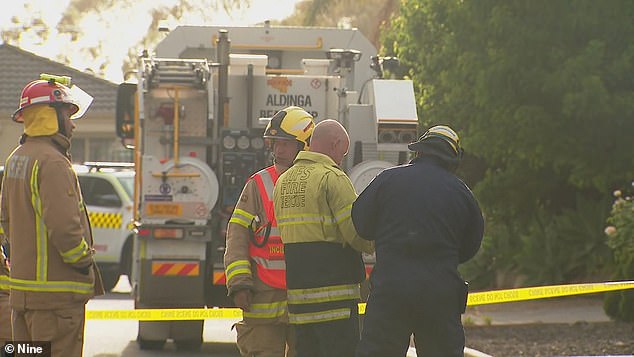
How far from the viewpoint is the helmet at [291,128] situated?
311 inches

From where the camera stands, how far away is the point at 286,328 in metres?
7.88

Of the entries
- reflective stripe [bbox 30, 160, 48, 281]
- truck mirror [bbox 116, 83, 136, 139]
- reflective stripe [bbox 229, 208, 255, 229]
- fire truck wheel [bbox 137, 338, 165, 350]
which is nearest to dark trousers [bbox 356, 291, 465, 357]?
reflective stripe [bbox 229, 208, 255, 229]

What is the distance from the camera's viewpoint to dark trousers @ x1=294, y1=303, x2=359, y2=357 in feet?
24.3

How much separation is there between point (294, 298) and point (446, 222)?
3.02 ft

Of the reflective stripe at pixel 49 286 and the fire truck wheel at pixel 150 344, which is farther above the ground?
the fire truck wheel at pixel 150 344

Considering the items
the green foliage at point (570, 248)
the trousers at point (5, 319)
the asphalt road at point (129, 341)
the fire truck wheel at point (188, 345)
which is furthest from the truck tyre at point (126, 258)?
the trousers at point (5, 319)

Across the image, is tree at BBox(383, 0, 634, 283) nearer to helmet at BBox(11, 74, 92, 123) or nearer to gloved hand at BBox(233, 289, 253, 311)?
gloved hand at BBox(233, 289, 253, 311)

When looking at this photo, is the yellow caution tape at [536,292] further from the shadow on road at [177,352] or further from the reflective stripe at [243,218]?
the reflective stripe at [243,218]

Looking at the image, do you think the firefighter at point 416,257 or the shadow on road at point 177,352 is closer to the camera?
the firefighter at point 416,257

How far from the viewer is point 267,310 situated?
779cm

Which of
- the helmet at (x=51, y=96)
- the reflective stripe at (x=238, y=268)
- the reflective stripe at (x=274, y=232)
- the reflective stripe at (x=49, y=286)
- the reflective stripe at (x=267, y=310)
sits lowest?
the reflective stripe at (x=49, y=286)

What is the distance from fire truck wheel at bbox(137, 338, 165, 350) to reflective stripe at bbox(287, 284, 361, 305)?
17.8ft

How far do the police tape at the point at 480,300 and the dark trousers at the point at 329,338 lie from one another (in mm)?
2780

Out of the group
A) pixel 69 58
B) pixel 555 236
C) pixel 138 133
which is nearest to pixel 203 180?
pixel 138 133
